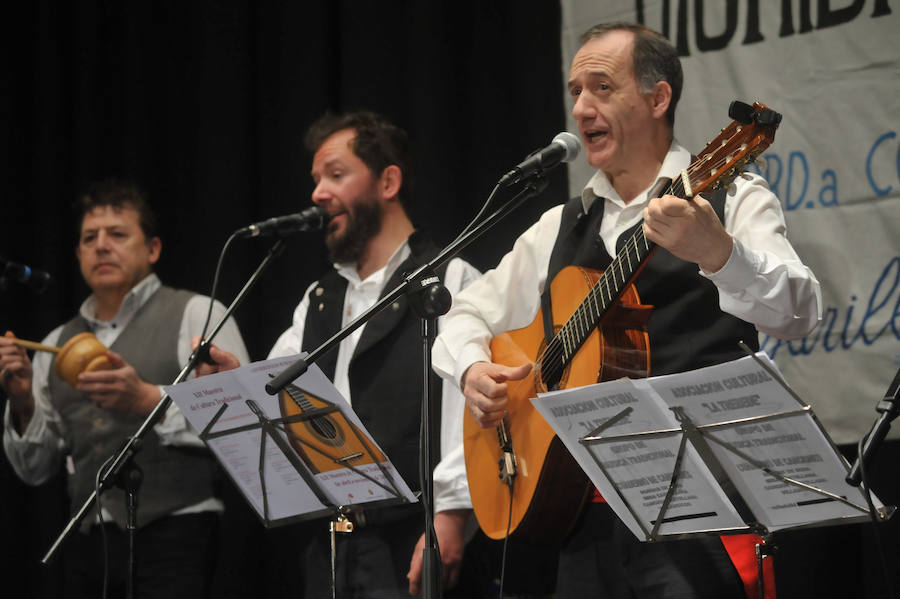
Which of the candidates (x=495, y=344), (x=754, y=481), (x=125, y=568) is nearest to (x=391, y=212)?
(x=495, y=344)

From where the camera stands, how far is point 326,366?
325 cm

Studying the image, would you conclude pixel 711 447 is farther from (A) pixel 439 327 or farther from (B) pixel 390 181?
(B) pixel 390 181

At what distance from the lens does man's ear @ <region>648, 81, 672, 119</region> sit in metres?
2.66

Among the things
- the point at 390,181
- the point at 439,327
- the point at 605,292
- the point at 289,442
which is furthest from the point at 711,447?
the point at 390,181

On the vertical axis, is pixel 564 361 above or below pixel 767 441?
above

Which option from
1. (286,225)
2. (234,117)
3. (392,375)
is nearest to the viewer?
(286,225)

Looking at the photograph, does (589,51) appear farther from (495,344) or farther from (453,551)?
(453,551)

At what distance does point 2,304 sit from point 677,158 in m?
3.34

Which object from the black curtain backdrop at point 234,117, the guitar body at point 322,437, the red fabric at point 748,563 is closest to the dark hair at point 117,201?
the black curtain backdrop at point 234,117

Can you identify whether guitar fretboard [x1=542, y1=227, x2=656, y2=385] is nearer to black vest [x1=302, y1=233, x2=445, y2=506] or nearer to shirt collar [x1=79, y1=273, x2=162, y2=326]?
black vest [x1=302, y1=233, x2=445, y2=506]

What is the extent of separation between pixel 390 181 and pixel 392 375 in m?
0.80

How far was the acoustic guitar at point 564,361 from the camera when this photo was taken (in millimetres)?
2074

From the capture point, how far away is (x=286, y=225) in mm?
2908

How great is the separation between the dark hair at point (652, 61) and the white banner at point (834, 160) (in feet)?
1.38
